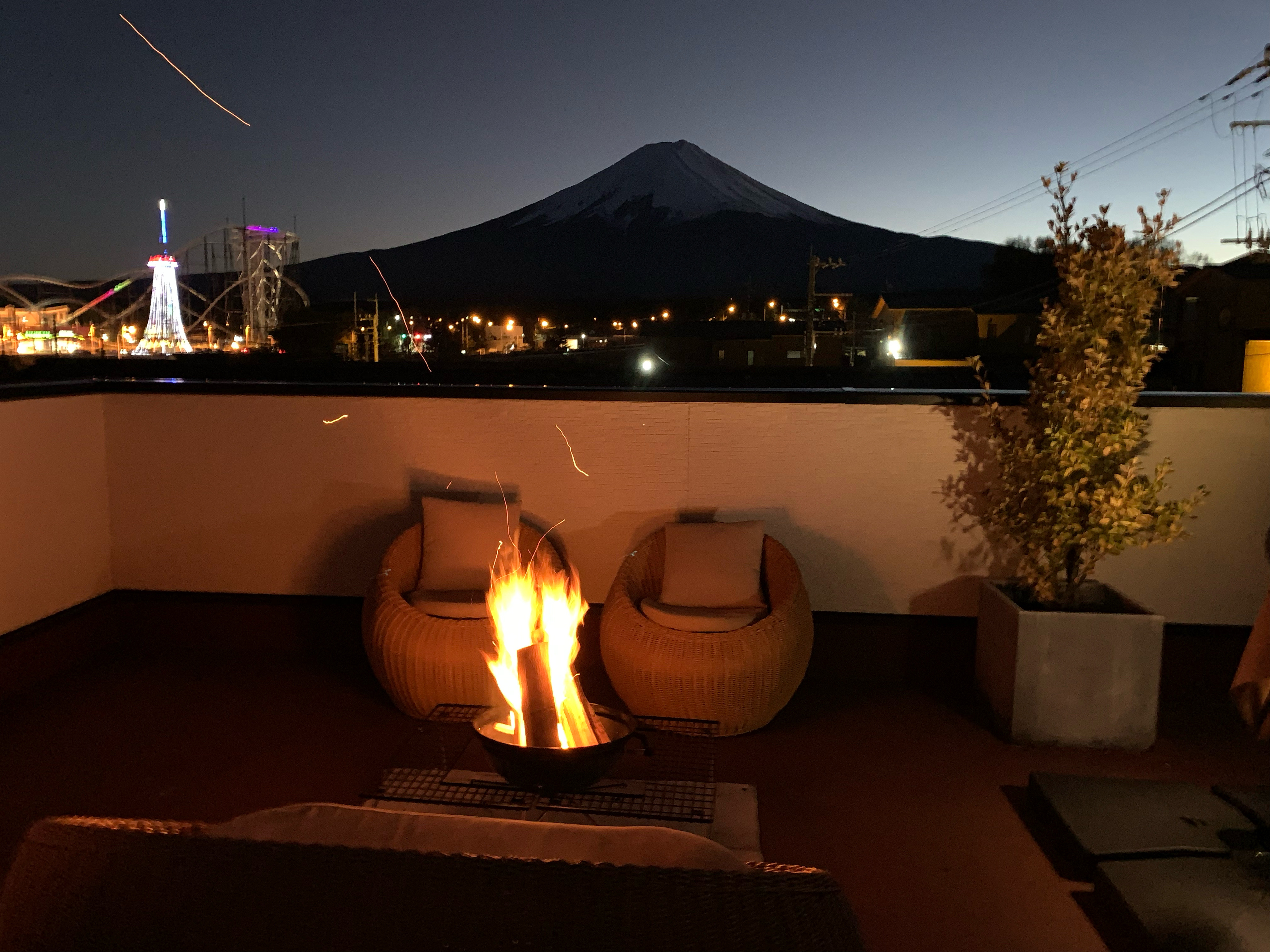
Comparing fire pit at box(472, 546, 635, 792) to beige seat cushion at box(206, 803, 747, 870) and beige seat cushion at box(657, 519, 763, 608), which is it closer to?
beige seat cushion at box(657, 519, 763, 608)

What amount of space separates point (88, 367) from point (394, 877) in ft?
90.9

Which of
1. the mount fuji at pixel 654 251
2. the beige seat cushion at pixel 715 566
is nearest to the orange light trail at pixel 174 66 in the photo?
the beige seat cushion at pixel 715 566

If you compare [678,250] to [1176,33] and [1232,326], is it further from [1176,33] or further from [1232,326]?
[1176,33]

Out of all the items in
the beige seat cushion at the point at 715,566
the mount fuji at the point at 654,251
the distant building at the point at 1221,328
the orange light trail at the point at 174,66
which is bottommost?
the beige seat cushion at the point at 715,566

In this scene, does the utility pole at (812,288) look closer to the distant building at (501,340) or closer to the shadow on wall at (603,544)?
the distant building at (501,340)

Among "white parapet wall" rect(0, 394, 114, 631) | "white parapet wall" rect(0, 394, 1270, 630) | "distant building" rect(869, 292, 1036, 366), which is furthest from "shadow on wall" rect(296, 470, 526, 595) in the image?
"distant building" rect(869, 292, 1036, 366)

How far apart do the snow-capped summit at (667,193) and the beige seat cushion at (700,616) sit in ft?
24.4

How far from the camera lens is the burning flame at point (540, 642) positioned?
9.39 ft

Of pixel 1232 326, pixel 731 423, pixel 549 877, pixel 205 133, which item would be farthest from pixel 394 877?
pixel 1232 326

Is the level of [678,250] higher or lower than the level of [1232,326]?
higher

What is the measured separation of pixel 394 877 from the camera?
1.00 meters

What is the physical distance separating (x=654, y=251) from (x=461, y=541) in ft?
58.3

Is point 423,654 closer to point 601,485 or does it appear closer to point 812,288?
point 601,485

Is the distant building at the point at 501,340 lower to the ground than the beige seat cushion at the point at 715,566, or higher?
higher
